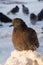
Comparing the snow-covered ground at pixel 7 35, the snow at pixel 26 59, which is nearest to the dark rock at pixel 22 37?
the snow-covered ground at pixel 7 35

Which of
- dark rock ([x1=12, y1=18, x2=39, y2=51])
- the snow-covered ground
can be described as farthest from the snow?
dark rock ([x1=12, y1=18, x2=39, y2=51])

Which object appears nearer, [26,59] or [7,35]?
[26,59]

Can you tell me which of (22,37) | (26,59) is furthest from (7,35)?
(26,59)

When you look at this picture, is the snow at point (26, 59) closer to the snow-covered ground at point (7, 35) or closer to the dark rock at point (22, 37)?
the snow-covered ground at point (7, 35)

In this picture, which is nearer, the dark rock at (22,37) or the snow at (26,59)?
the snow at (26,59)

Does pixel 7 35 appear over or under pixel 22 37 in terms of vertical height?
under

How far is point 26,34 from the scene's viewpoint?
16.3 ft

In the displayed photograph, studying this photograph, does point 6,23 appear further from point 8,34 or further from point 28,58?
point 28,58

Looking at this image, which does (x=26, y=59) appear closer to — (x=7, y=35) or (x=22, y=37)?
(x=22, y=37)

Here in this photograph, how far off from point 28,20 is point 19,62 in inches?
288

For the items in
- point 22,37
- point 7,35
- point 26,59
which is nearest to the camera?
point 26,59

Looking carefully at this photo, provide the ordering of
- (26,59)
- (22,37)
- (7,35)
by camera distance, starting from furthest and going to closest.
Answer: (7,35) → (22,37) → (26,59)

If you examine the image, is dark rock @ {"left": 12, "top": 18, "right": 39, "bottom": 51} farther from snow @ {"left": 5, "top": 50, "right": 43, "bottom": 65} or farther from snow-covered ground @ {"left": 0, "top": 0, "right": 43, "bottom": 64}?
snow @ {"left": 5, "top": 50, "right": 43, "bottom": 65}

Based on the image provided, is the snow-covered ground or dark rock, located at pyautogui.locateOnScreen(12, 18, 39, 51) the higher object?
dark rock, located at pyautogui.locateOnScreen(12, 18, 39, 51)
